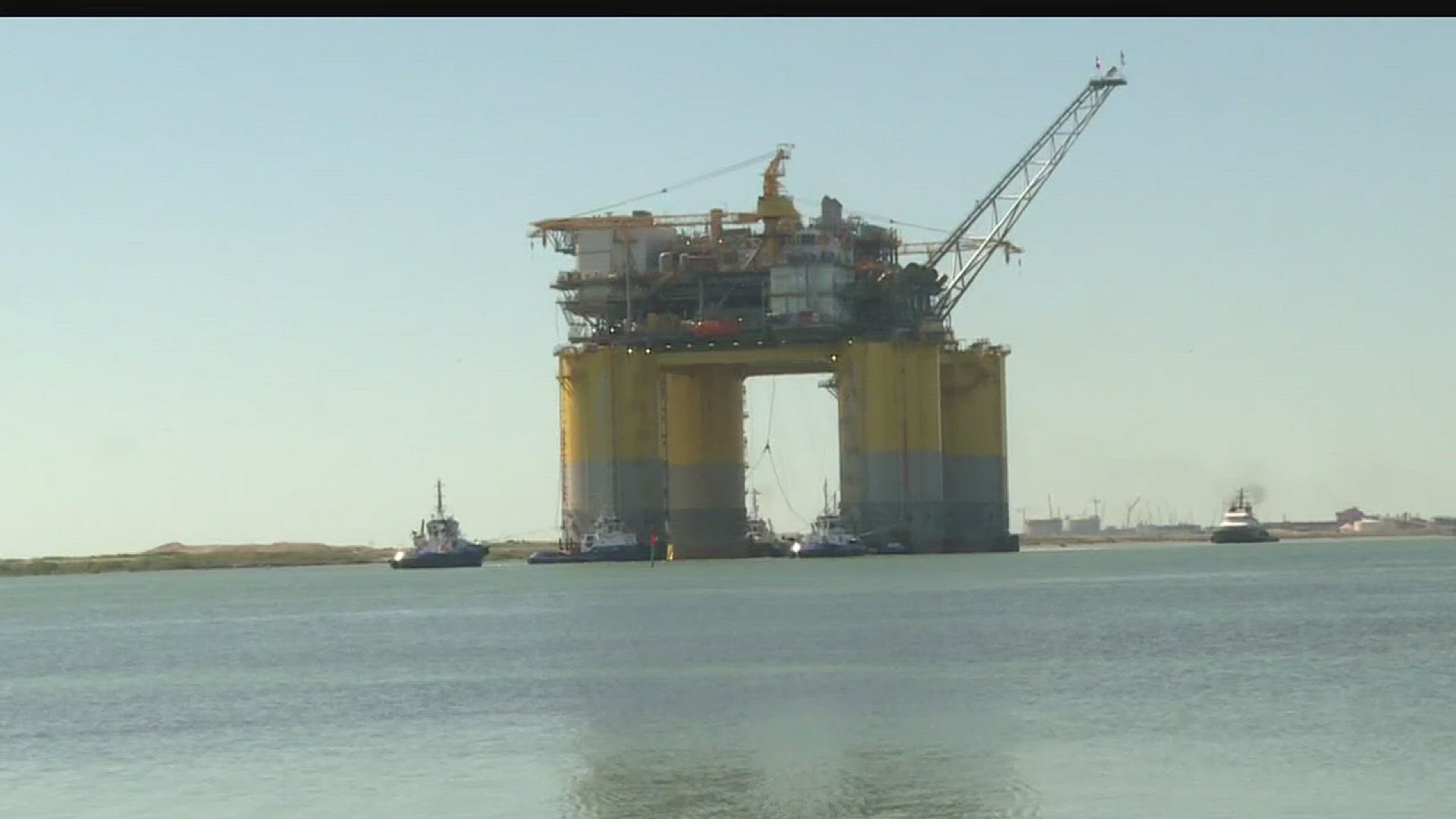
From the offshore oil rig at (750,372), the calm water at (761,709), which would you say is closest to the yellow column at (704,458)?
the offshore oil rig at (750,372)

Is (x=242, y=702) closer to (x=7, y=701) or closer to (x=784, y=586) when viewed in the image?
(x=7, y=701)

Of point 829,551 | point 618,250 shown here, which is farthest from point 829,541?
point 618,250

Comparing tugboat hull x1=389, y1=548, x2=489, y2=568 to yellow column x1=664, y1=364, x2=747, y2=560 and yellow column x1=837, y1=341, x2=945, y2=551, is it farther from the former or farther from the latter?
yellow column x1=837, y1=341, x2=945, y2=551

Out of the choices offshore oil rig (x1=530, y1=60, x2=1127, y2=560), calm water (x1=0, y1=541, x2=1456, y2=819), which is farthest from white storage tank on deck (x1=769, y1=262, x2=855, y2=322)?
calm water (x1=0, y1=541, x2=1456, y2=819)

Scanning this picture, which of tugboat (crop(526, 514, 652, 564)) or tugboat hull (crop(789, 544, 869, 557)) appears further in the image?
tugboat hull (crop(789, 544, 869, 557))

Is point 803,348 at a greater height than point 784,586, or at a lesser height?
greater

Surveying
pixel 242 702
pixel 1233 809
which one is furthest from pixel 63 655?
pixel 1233 809

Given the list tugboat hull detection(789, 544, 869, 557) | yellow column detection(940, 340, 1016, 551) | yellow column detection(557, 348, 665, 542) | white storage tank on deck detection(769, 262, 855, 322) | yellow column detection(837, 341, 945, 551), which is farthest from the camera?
yellow column detection(940, 340, 1016, 551)
